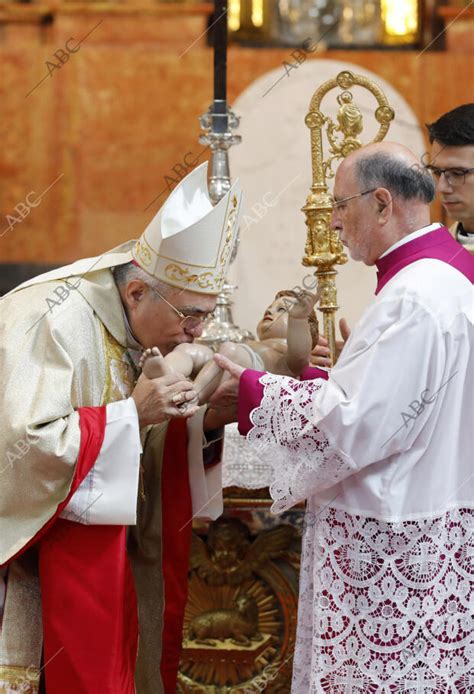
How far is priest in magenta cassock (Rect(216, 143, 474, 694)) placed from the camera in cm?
296

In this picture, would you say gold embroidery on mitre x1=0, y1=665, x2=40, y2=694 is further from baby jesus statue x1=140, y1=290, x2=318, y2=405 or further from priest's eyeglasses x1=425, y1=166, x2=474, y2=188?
priest's eyeglasses x1=425, y1=166, x2=474, y2=188

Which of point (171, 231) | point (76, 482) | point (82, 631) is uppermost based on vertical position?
point (171, 231)

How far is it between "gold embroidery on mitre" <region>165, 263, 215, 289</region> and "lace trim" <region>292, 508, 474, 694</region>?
83 centimetres

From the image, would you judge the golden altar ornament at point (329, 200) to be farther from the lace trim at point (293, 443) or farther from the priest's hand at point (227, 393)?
the lace trim at point (293, 443)

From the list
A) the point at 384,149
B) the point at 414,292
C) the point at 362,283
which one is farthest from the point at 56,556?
the point at 362,283

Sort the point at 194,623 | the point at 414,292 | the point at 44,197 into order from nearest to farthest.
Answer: the point at 414,292, the point at 194,623, the point at 44,197

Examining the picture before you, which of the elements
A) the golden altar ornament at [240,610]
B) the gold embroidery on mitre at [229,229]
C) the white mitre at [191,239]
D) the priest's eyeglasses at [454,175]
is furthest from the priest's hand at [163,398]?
the priest's eyeglasses at [454,175]

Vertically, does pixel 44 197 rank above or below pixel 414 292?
above

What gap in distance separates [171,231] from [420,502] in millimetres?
1119

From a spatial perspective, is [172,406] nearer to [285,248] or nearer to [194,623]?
[194,623]

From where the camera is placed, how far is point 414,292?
2990 mm

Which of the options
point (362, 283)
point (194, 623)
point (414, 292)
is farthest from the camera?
point (362, 283)

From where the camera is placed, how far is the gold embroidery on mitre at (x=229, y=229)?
138 inches

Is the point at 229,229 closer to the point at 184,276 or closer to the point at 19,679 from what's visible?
the point at 184,276
